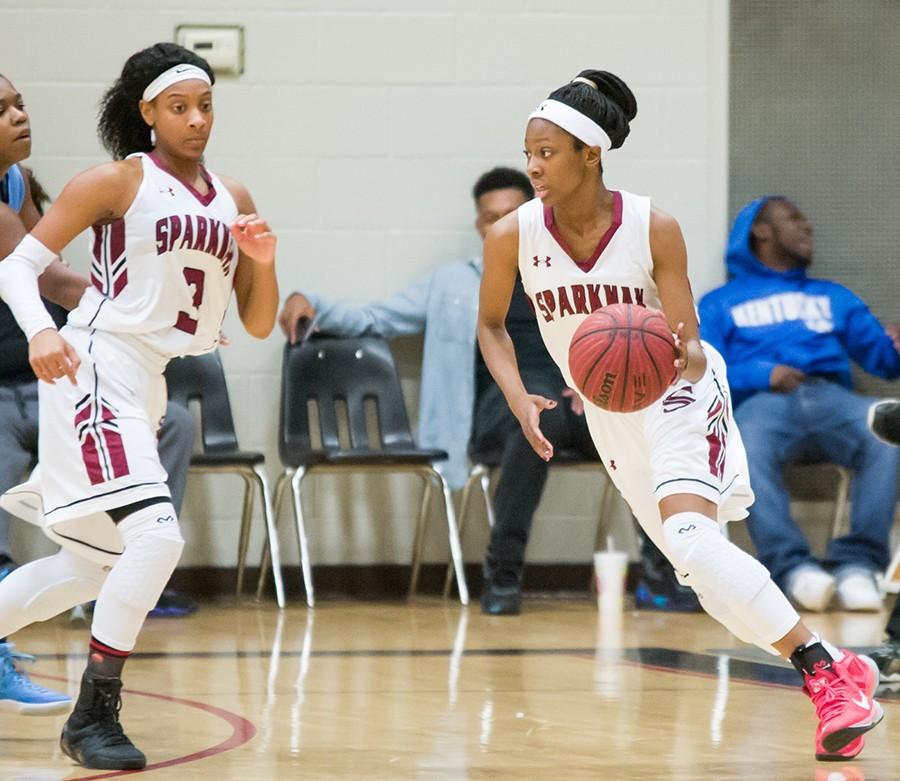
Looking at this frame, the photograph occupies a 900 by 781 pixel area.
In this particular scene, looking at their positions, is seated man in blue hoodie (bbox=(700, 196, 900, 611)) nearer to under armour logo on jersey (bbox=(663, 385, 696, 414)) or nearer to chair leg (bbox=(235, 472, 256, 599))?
chair leg (bbox=(235, 472, 256, 599))

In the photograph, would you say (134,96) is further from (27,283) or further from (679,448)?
(679,448)

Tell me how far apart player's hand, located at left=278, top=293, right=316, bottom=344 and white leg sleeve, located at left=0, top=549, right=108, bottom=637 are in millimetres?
3183

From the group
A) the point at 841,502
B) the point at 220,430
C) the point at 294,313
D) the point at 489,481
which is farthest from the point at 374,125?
the point at 841,502

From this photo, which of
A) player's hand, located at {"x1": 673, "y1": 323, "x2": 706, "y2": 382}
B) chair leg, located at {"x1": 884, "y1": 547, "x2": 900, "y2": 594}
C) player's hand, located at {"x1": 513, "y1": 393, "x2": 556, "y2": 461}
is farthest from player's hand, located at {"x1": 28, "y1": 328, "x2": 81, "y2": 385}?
chair leg, located at {"x1": 884, "y1": 547, "x2": 900, "y2": 594}

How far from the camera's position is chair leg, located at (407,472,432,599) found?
640 cm

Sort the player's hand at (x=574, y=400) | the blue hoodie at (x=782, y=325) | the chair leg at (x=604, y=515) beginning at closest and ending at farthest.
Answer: the player's hand at (x=574, y=400) → the blue hoodie at (x=782, y=325) → the chair leg at (x=604, y=515)

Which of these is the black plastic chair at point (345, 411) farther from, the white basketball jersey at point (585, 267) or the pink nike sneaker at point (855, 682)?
the pink nike sneaker at point (855, 682)

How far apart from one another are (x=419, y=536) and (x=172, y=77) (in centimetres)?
352

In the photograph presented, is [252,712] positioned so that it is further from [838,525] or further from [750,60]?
[750,60]

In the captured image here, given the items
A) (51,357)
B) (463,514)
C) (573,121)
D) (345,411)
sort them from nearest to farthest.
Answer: (51,357), (573,121), (463,514), (345,411)

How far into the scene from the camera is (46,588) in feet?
10.6

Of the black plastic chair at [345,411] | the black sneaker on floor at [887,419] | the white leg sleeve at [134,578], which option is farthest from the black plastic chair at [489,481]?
the white leg sleeve at [134,578]

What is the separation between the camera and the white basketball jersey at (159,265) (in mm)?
3180

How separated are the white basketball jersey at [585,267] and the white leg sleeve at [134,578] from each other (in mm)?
939
